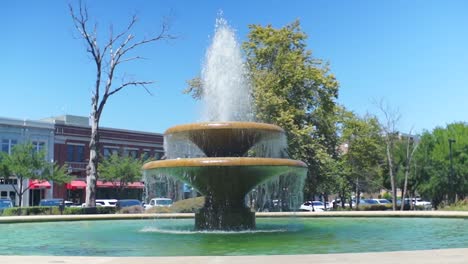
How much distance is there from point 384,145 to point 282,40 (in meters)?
17.2

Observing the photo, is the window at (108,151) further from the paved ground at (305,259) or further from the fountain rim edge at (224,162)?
the paved ground at (305,259)

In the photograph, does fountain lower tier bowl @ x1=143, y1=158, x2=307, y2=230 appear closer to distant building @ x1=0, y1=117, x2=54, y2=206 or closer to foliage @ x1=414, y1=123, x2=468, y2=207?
foliage @ x1=414, y1=123, x2=468, y2=207

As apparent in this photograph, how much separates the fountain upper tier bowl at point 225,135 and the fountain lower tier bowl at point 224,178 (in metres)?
1.24

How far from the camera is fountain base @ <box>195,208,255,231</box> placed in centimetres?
1833

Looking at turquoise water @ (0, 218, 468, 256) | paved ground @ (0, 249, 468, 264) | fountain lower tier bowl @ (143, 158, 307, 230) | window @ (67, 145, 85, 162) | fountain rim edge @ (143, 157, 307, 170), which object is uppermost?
window @ (67, 145, 85, 162)

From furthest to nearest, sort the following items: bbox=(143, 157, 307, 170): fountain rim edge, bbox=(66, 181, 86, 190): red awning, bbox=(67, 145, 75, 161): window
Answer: bbox=(67, 145, 75, 161): window, bbox=(66, 181, 86, 190): red awning, bbox=(143, 157, 307, 170): fountain rim edge

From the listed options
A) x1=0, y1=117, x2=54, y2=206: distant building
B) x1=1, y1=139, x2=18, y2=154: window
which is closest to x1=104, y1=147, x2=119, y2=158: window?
x1=0, y1=117, x2=54, y2=206: distant building

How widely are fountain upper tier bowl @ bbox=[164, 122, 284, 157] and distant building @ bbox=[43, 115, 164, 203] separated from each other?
43104 mm

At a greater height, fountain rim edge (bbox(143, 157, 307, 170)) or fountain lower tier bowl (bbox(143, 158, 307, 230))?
fountain rim edge (bbox(143, 157, 307, 170))

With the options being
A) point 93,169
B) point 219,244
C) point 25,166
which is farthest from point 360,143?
point 219,244

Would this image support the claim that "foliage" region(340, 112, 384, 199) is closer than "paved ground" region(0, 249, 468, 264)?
No

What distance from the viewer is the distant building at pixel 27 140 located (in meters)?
57.0

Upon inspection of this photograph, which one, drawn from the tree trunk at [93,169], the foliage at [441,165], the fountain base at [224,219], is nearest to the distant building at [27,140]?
the tree trunk at [93,169]

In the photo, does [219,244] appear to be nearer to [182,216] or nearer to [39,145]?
[182,216]
